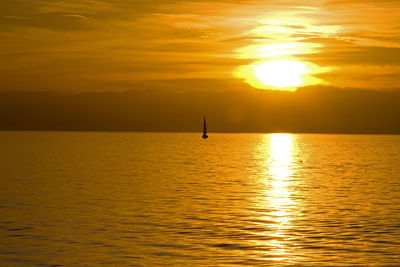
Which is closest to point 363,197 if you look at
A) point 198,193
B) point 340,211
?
→ point 340,211

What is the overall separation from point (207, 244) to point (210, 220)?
8069mm

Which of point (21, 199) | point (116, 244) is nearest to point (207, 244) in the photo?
point (116, 244)

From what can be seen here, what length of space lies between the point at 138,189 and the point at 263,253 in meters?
32.4

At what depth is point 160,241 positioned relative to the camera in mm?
33000

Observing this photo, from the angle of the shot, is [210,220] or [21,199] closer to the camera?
[210,220]

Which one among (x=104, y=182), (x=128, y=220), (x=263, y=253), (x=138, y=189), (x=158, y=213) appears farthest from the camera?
(x=104, y=182)

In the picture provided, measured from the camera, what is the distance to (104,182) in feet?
227

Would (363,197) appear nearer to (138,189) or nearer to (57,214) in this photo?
(138,189)

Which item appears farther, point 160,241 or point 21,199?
point 21,199

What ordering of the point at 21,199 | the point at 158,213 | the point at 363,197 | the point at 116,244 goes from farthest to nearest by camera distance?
the point at 363,197
the point at 21,199
the point at 158,213
the point at 116,244

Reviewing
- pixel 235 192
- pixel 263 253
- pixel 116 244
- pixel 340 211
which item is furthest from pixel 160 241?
pixel 235 192

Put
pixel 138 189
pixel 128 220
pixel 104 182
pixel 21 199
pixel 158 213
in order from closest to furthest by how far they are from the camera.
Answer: pixel 128 220, pixel 158 213, pixel 21 199, pixel 138 189, pixel 104 182

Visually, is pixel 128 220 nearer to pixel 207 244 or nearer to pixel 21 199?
pixel 207 244

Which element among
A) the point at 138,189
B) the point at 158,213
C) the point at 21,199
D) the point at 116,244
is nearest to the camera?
the point at 116,244
